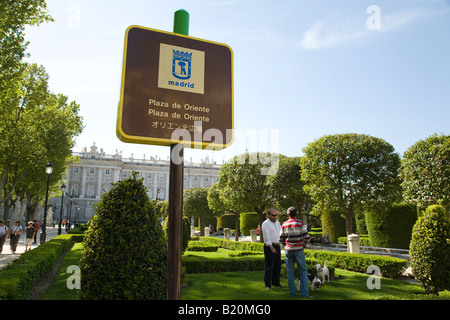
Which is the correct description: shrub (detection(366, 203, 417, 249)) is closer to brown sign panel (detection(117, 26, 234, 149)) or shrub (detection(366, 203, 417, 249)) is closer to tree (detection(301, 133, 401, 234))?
tree (detection(301, 133, 401, 234))

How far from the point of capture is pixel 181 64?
2818mm

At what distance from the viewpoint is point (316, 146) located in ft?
57.2

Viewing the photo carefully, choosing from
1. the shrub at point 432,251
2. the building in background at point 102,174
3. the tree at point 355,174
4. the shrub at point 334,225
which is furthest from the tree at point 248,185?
the building in background at point 102,174

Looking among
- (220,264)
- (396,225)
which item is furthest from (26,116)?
(396,225)

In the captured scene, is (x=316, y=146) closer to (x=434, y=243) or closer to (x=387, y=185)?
(x=387, y=185)

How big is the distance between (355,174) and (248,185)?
6.74 metres

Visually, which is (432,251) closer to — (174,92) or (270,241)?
(270,241)

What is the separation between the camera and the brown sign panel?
8.55 ft

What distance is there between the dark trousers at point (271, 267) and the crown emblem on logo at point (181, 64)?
4845 mm

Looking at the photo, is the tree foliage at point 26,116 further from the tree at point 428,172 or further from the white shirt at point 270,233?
the tree at point 428,172
